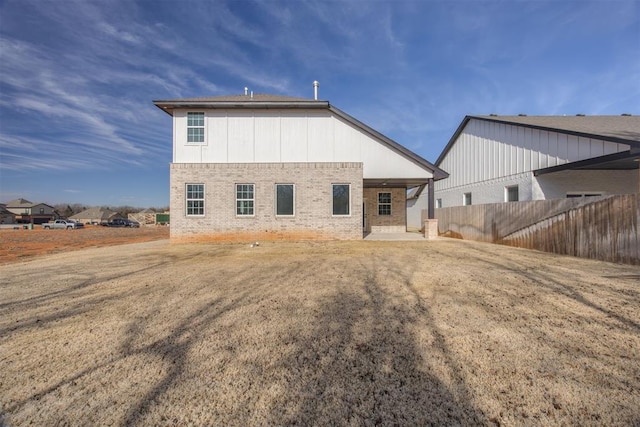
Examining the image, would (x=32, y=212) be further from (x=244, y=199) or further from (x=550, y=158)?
(x=550, y=158)

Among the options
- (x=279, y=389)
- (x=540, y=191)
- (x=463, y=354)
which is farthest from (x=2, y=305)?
(x=540, y=191)

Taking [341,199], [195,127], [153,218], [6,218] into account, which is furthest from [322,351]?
[6,218]

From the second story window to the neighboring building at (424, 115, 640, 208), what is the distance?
641 inches

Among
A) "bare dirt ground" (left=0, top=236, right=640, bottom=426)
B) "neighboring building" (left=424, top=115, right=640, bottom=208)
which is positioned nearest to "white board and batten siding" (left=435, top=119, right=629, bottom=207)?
"neighboring building" (left=424, top=115, right=640, bottom=208)

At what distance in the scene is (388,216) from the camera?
754 inches

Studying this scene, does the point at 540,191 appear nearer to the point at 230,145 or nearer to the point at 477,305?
the point at 477,305

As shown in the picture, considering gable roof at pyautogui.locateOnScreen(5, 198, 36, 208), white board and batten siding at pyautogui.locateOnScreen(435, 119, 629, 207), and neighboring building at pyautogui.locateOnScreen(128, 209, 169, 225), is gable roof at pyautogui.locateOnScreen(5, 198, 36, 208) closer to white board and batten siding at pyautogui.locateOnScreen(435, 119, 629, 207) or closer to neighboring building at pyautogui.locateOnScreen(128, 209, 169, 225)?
neighboring building at pyautogui.locateOnScreen(128, 209, 169, 225)

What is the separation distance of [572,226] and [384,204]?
10513 millimetres

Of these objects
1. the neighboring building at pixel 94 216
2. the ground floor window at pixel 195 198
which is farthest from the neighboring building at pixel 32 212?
the ground floor window at pixel 195 198

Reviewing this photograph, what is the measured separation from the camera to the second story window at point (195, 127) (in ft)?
45.7

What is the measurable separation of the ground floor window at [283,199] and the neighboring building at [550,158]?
38.7ft

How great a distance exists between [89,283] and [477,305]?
7812 mm

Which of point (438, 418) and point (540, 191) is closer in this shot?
point (438, 418)

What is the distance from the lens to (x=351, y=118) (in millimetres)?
13945
